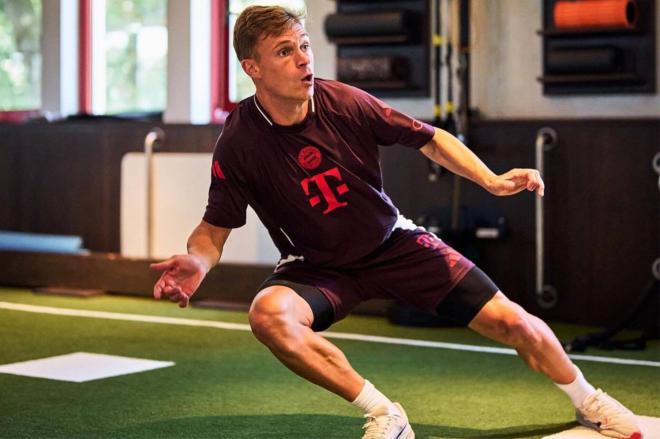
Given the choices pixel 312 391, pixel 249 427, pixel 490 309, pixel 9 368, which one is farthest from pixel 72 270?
pixel 490 309

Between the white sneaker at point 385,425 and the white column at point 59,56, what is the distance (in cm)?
590

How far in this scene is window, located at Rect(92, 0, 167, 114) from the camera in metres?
8.84

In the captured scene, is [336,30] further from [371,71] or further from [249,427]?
[249,427]

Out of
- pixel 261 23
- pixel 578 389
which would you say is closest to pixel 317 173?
pixel 261 23

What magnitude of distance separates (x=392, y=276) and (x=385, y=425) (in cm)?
47

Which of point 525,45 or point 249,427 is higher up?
point 525,45

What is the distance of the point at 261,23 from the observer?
3.78 m

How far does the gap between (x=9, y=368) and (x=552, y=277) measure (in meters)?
2.98

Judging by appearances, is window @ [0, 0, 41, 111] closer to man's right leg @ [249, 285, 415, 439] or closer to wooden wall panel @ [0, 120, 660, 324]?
wooden wall panel @ [0, 120, 660, 324]

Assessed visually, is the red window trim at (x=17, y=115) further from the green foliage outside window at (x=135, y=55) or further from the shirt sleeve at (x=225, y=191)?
the shirt sleeve at (x=225, y=191)

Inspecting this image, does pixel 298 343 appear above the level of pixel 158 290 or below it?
below

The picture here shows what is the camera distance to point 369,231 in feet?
12.6

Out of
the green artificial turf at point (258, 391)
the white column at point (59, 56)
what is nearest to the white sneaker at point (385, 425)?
the green artificial turf at point (258, 391)

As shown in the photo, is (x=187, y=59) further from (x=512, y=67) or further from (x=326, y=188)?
(x=326, y=188)
